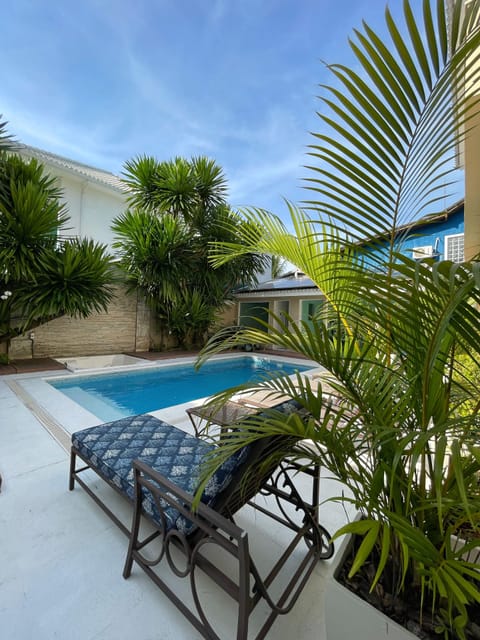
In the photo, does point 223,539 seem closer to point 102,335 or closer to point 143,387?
point 143,387

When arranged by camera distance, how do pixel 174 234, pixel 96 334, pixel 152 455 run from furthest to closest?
pixel 96 334 < pixel 174 234 < pixel 152 455

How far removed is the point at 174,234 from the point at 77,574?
998 centimetres

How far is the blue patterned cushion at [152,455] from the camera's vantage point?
5.24ft

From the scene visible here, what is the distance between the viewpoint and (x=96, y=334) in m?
10.9

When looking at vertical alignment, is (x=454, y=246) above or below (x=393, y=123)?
above

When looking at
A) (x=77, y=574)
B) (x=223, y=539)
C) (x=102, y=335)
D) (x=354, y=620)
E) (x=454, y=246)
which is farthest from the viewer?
(x=102, y=335)

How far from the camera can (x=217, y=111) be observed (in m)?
10.4

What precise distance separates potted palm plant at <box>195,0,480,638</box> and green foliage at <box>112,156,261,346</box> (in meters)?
9.07

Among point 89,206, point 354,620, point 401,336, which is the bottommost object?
point 354,620

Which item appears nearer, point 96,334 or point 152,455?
point 152,455

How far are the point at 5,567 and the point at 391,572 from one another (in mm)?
2358

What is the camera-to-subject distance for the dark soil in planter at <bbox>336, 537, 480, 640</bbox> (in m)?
1.14

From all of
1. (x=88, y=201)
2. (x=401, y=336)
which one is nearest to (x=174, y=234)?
(x=88, y=201)

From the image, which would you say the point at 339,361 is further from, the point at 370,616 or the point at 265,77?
the point at 265,77
